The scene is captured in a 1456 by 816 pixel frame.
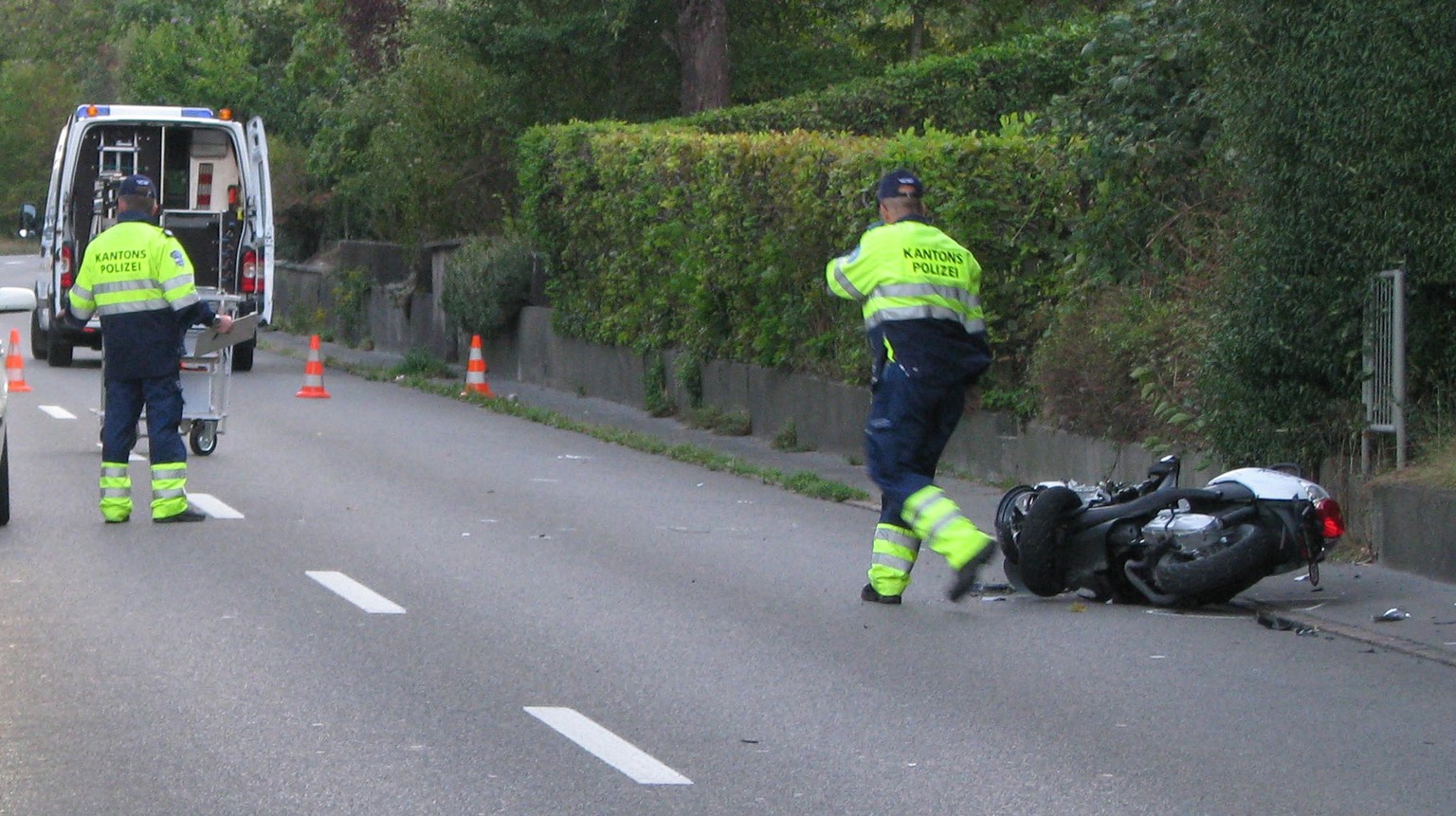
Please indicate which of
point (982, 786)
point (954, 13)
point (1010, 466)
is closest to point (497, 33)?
point (954, 13)

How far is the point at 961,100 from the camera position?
23.4m

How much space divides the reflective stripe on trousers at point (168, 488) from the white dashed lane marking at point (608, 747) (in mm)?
4837

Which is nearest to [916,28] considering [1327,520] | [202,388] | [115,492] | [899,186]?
[202,388]

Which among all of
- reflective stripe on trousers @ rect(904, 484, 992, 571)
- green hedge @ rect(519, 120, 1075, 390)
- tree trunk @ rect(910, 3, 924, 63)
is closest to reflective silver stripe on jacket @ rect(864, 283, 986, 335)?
reflective stripe on trousers @ rect(904, 484, 992, 571)

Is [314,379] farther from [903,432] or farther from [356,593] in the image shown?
[903,432]

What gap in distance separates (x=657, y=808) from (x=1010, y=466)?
8.11 metres

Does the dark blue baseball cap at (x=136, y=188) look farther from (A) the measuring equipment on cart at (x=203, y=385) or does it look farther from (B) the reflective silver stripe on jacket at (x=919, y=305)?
(B) the reflective silver stripe on jacket at (x=919, y=305)

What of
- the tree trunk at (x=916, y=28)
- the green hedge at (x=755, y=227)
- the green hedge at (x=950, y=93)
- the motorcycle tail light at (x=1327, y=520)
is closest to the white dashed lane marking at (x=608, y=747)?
the motorcycle tail light at (x=1327, y=520)

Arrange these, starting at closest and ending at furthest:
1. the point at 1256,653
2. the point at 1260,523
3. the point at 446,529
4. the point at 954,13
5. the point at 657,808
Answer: the point at 657,808 → the point at 1256,653 → the point at 1260,523 → the point at 446,529 → the point at 954,13

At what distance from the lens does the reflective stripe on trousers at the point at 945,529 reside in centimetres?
856

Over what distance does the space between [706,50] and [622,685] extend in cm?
1823

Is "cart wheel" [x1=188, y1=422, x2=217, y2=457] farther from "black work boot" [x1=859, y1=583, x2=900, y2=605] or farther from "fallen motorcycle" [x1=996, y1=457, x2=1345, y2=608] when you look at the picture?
"fallen motorcycle" [x1=996, y1=457, x2=1345, y2=608]

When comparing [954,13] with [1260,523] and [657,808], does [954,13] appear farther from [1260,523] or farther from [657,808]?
[657,808]

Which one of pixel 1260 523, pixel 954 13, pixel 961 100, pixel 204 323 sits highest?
pixel 954 13
